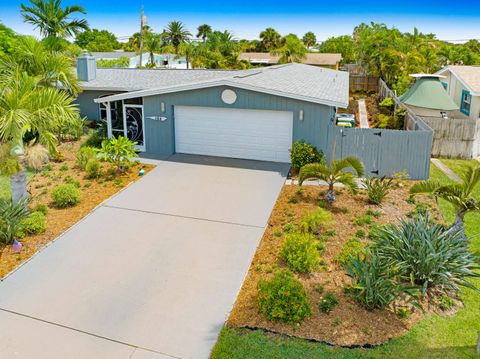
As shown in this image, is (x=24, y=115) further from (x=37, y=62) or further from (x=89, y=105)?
(x=89, y=105)

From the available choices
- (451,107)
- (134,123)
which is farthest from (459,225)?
(451,107)

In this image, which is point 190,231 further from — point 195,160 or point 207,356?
point 195,160

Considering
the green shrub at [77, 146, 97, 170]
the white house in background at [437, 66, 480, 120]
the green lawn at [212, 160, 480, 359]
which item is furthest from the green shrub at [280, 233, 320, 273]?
the white house in background at [437, 66, 480, 120]

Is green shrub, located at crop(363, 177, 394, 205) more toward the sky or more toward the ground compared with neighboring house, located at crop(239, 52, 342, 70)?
more toward the ground

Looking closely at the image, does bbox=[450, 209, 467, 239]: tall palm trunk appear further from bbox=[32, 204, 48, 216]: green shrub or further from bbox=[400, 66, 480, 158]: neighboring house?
bbox=[400, 66, 480, 158]: neighboring house

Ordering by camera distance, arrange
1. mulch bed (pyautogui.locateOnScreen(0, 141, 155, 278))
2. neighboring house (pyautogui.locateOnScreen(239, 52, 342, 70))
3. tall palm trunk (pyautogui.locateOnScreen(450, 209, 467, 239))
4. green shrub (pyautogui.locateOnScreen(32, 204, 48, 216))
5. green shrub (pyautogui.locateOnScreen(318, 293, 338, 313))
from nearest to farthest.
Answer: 1. green shrub (pyautogui.locateOnScreen(318, 293, 338, 313))
2. tall palm trunk (pyautogui.locateOnScreen(450, 209, 467, 239))
3. mulch bed (pyautogui.locateOnScreen(0, 141, 155, 278))
4. green shrub (pyautogui.locateOnScreen(32, 204, 48, 216))
5. neighboring house (pyautogui.locateOnScreen(239, 52, 342, 70))

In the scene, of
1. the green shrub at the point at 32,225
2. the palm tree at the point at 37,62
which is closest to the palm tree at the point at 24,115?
the green shrub at the point at 32,225

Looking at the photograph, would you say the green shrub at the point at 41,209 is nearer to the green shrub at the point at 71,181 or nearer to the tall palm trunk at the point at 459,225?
the green shrub at the point at 71,181
